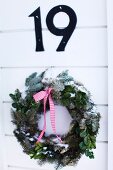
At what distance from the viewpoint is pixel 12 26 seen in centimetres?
138

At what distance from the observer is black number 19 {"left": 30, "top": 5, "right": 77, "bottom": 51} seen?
1.29 metres

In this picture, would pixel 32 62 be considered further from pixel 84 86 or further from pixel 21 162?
pixel 21 162

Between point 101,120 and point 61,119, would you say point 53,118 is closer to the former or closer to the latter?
point 61,119

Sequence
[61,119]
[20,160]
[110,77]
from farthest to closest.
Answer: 1. [20,160]
2. [61,119]
3. [110,77]

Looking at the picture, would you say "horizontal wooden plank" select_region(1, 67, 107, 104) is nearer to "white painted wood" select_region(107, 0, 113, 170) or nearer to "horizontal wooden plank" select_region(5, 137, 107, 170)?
"white painted wood" select_region(107, 0, 113, 170)

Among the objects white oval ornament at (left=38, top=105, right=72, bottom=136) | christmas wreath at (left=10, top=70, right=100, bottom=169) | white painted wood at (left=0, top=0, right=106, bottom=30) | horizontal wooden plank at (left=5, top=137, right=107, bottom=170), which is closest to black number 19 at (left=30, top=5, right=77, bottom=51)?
white painted wood at (left=0, top=0, right=106, bottom=30)

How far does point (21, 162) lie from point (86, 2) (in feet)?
2.67

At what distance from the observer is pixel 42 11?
1.33 meters

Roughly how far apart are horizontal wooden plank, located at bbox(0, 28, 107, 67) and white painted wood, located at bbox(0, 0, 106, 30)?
4cm

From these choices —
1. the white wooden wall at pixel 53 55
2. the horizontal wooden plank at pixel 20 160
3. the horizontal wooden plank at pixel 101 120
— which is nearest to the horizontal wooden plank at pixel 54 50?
the white wooden wall at pixel 53 55

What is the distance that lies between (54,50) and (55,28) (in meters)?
0.10

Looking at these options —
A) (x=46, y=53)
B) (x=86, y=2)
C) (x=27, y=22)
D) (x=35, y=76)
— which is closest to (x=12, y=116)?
(x=35, y=76)

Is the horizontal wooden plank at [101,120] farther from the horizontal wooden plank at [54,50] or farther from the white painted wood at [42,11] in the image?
the white painted wood at [42,11]

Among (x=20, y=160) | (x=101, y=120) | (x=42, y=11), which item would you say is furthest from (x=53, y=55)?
(x=20, y=160)
